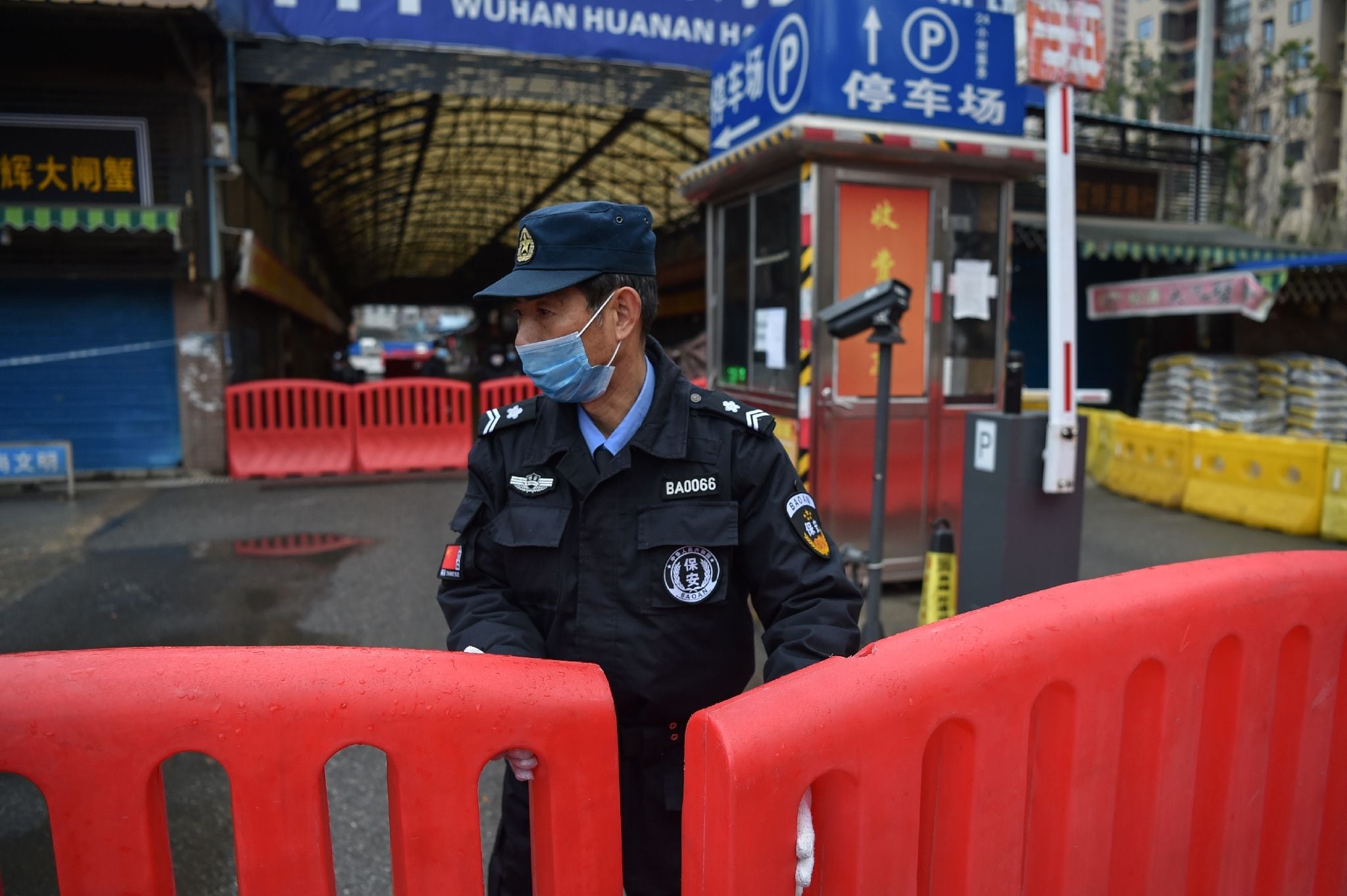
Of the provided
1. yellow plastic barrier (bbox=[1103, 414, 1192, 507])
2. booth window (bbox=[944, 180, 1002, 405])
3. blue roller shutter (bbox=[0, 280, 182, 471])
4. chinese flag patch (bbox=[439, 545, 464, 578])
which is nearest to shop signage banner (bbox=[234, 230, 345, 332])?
blue roller shutter (bbox=[0, 280, 182, 471])

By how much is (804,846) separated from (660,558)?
26.2 inches

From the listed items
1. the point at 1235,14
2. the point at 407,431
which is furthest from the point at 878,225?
the point at 1235,14

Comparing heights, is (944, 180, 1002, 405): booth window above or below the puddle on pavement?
above

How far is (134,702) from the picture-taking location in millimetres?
1419

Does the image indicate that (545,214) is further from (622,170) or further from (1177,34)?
(1177,34)

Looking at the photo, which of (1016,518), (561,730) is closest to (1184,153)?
(1016,518)

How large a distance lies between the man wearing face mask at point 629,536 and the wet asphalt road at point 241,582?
1.52m

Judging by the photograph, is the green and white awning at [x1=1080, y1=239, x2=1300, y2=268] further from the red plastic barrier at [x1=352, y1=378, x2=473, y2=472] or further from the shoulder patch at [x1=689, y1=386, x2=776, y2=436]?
the shoulder patch at [x1=689, y1=386, x2=776, y2=436]

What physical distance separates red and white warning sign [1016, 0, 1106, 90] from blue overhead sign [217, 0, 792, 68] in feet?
25.9

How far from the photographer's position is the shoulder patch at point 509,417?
6.87 ft

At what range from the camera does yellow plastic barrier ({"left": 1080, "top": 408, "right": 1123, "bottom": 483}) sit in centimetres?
1055

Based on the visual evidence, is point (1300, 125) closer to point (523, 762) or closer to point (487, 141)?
point (487, 141)

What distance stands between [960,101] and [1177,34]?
66605 mm

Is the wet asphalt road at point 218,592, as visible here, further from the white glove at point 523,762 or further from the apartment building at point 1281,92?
the apartment building at point 1281,92
